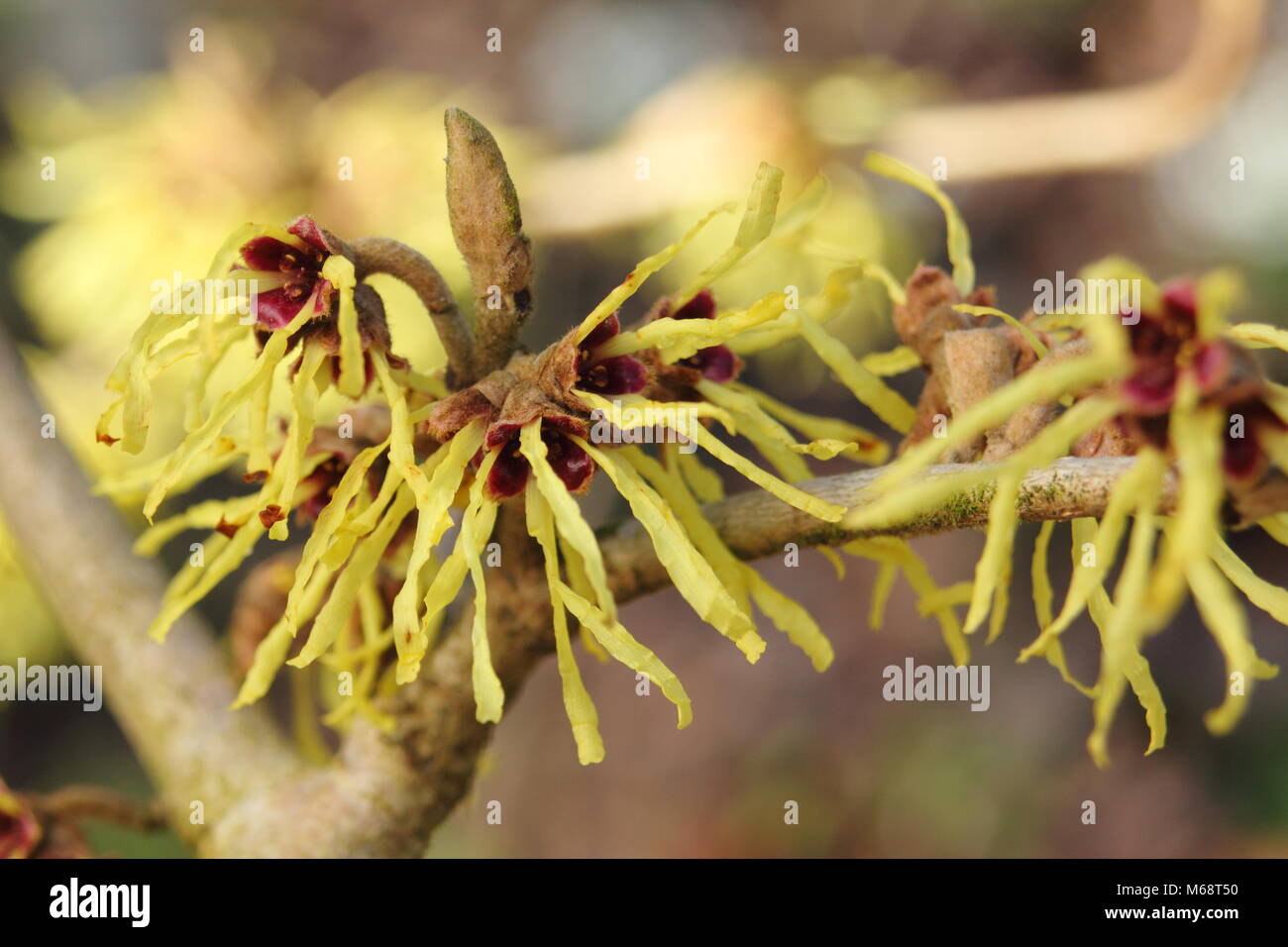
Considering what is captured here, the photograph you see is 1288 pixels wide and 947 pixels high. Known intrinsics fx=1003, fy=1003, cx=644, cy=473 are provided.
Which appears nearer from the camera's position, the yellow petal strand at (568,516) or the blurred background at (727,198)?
the yellow petal strand at (568,516)

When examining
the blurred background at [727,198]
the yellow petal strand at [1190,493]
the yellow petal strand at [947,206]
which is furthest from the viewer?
the blurred background at [727,198]

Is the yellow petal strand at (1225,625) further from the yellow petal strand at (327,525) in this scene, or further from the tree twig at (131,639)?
the tree twig at (131,639)

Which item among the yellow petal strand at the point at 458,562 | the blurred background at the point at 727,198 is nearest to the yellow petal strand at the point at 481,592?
the yellow petal strand at the point at 458,562

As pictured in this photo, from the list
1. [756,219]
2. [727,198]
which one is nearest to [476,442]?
[756,219]

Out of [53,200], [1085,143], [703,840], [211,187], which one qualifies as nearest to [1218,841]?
[703,840]

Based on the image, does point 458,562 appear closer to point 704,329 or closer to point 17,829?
point 704,329

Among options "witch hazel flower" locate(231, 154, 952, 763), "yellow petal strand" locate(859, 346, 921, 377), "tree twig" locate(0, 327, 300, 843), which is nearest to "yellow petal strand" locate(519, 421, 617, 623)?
"witch hazel flower" locate(231, 154, 952, 763)
